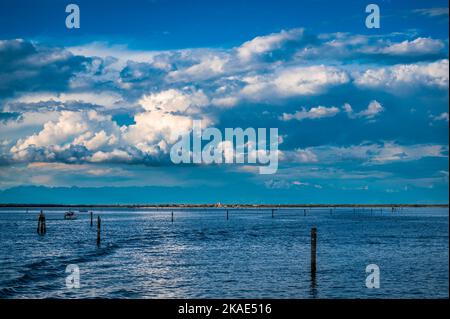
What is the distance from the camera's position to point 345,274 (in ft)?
138

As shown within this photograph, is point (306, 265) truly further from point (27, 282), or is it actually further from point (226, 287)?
point (27, 282)

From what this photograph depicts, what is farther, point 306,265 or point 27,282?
point 306,265

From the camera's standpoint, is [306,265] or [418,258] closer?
[306,265]

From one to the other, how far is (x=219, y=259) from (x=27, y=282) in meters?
19.8

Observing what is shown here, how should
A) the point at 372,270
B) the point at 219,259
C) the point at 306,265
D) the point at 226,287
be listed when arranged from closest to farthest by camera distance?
1. the point at 226,287
2. the point at 372,270
3. the point at 306,265
4. the point at 219,259

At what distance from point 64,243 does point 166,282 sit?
124 ft

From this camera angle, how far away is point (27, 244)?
7094 cm

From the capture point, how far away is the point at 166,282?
38.7m
